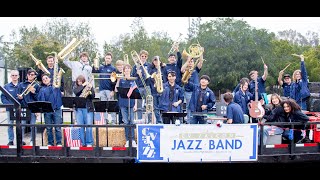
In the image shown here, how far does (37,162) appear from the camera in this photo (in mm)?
5914

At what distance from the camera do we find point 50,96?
7.23 meters

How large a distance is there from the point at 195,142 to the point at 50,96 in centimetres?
304

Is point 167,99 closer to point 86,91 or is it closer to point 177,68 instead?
point 177,68

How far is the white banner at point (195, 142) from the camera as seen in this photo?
5.72 meters

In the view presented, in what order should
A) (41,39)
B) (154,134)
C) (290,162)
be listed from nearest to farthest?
1. (154,134)
2. (290,162)
3. (41,39)

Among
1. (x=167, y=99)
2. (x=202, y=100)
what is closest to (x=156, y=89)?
(x=167, y=99)

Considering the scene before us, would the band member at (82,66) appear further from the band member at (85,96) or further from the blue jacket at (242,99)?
the blue jacket at (242,99)

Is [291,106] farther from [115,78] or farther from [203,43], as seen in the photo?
[203,43]

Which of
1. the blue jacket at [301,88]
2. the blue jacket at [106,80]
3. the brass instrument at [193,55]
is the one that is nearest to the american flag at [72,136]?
the blue jacket at [106,80]

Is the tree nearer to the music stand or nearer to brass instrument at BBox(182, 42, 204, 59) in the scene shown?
brass instrument at BBox(182, 42, 204, 59)

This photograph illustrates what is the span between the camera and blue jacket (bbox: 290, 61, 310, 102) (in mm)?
8156

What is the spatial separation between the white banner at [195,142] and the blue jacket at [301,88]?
3.02 meters
